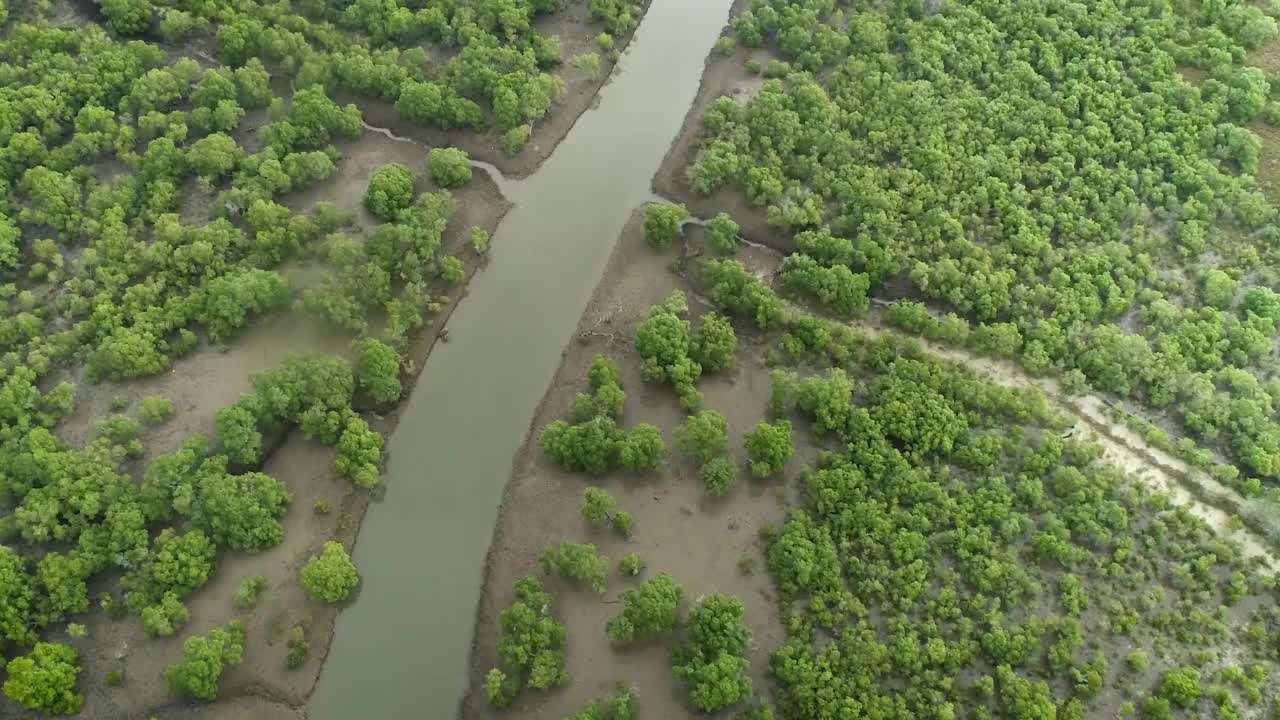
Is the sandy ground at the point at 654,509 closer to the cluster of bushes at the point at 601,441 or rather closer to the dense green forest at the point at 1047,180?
the cluster of bushes at the point at 601,441

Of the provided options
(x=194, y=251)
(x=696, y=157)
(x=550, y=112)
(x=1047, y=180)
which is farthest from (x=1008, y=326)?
(x=194, y=251)

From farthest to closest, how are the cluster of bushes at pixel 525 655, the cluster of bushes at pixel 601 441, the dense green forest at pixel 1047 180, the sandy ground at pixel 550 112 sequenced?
1. the sandy ground at pixel 550 112
2. the dense green forest at pixel 1047 180
3. the cluster of bushes at pixel 601 441
4. the cluster of bushes at pixel 525 655

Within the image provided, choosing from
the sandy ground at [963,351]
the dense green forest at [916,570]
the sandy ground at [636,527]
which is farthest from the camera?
the sandy ground at [963,351]

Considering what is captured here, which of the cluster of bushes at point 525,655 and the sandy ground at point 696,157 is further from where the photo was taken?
the sandy ground at point 696,157

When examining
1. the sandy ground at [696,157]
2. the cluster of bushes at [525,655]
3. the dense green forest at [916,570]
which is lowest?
the cluster of bushes at [525,655]

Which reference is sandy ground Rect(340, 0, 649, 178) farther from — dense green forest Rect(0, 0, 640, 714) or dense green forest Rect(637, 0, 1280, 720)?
dense green forest Rect(637, 0, 1280, 720)

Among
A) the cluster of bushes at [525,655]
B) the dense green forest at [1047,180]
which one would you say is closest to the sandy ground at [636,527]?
the cluster of bushes at [525,655]

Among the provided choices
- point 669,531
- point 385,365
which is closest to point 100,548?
point 385,365

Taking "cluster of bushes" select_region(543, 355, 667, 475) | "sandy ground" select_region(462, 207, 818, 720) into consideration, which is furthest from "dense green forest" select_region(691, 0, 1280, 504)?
"cluster of bushes" select_region(543, 355, 667, 475)
